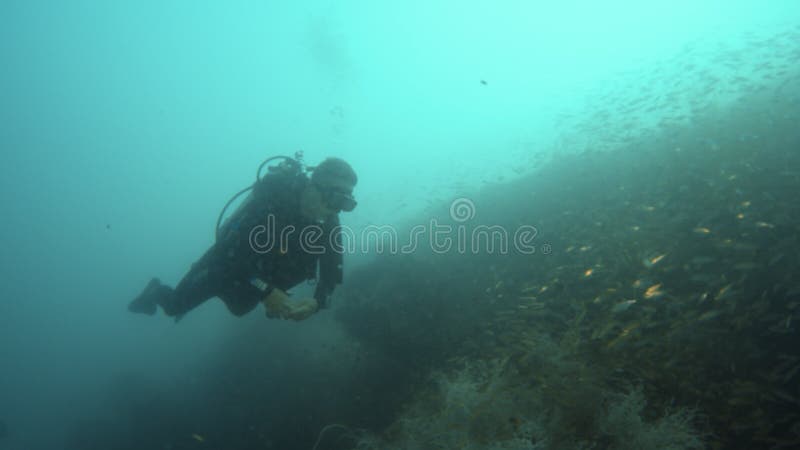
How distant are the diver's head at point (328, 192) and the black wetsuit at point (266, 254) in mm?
174

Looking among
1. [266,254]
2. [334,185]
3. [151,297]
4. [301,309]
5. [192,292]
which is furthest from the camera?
[151,297]

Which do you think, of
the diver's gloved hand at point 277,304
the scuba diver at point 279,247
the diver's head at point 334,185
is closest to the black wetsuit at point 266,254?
the scuba diver at point 279,247

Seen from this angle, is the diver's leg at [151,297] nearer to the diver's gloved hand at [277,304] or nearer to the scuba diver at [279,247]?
the scuba diver at [279,247]

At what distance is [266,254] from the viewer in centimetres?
463

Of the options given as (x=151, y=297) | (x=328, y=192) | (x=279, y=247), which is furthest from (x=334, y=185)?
(x=151, y=297)

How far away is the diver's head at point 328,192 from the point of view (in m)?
4.86

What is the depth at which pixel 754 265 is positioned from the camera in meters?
4.22

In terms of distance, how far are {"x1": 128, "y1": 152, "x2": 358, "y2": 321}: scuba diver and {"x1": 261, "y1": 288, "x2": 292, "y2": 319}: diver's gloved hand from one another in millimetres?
12

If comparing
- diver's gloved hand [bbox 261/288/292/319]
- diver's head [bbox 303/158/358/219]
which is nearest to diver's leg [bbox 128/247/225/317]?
diver's gloved hand [bbox 261/288/292/319]

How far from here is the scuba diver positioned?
4320mm

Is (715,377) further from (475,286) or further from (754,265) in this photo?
(475,286)

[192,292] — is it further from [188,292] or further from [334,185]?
[334,185]

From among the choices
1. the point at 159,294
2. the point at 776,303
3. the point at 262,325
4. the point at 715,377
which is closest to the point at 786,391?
the point at 715,377

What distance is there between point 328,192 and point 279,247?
1073 mm
